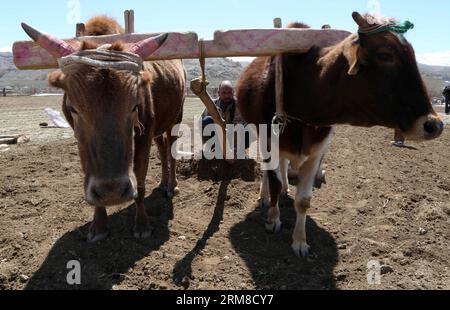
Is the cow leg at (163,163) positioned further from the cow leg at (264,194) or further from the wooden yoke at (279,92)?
the wooden yoke at (279,92)

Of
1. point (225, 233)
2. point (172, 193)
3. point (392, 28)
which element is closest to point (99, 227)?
point (225, 233)

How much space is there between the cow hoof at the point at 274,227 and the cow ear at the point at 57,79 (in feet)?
9.60

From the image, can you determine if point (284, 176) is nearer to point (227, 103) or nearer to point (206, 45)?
point (227, 103)

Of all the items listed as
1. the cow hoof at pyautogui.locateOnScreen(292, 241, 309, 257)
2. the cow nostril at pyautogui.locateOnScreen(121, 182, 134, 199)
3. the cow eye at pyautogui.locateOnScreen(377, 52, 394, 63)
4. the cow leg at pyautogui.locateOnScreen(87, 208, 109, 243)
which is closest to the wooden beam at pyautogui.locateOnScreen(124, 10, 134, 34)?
the cow leg at pyautogui.locateOnScreen(87, 208, 109, 243)

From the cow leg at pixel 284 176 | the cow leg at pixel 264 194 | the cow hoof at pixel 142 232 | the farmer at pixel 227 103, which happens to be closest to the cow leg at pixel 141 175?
the cow hoof at pixel 142 232

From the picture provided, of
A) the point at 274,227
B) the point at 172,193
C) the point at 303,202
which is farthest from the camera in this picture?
the point at 172,193

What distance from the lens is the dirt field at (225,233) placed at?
4.00m

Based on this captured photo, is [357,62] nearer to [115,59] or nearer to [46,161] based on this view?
[115,59]

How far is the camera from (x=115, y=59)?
3.42m

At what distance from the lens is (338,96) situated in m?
3.95

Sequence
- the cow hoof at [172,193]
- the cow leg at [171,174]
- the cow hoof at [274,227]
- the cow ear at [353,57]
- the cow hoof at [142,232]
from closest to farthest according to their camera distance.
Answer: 1. the cow ear at [353,57]
2. the cow hoof at [142,232]
3. the cow hoof at [274,227]
4. the cow hoof at [172,193]
5. the cow leg at [171,174]

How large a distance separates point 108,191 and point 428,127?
2.62 m

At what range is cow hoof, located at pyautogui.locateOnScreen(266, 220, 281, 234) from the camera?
16.9 feet

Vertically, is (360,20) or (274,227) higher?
(360,20)
